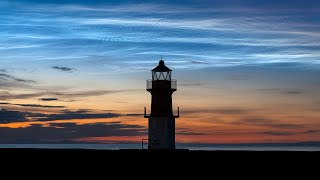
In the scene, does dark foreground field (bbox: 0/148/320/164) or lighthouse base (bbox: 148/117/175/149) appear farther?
lighthouse base (bbox: 148/117/175/149)

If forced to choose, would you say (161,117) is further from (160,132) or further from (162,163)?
(162,163)

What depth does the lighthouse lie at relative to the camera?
4422cm

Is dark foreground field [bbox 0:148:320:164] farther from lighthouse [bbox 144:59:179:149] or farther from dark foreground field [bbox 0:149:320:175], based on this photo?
lighthouse [bbox 144:59:179:149]

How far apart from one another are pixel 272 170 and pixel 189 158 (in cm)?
466

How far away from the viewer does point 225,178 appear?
960 inches

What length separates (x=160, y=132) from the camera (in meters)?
44.2

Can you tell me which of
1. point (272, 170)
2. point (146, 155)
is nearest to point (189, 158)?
point (146, 155)

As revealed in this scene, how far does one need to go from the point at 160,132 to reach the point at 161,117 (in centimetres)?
101

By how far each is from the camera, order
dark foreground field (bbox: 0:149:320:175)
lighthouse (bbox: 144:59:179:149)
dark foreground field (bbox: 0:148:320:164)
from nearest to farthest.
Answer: dark foreground field (bbox: 0:149:320:175) → dark foreground field (bbox: 0:148:320:164) → lighthouse (bbox: 144:59:179:149)

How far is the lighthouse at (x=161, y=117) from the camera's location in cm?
4422

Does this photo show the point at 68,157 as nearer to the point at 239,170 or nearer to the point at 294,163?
the point at 239,170

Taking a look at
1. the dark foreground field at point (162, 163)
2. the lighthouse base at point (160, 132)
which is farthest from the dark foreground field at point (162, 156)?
the lighthouse base at point (160, 132)

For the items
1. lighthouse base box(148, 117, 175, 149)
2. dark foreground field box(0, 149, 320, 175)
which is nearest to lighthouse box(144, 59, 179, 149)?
lighthouse base box(148, 117, 175, 149)

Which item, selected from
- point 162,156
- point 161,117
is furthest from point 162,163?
point 161,117
